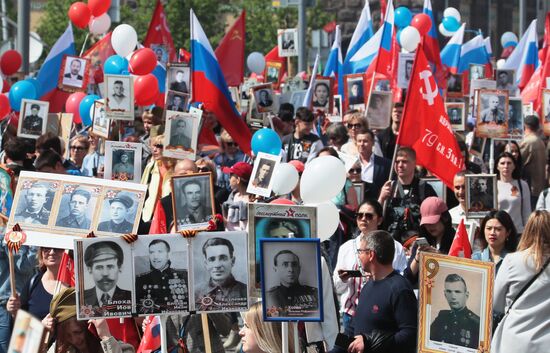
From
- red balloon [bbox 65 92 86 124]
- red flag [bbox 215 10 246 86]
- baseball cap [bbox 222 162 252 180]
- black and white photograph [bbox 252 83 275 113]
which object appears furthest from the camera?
red flag [bbox 215 10 246 86]

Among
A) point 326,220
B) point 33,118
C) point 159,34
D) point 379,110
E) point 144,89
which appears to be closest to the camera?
point 326,220

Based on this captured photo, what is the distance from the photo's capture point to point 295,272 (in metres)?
5.94

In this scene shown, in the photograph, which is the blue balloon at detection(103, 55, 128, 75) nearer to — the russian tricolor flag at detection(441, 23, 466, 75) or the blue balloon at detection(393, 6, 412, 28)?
the russian tricolor flag at detection(441, 23, 466, 75)

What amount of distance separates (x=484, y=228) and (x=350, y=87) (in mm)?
8342

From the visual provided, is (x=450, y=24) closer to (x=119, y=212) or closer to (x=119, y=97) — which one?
(x=119, y=97)

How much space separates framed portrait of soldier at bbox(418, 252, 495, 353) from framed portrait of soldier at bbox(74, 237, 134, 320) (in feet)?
4.78

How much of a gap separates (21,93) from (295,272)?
9.68m

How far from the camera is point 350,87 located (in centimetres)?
1590

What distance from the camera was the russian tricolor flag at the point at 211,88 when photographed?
12.5 meters

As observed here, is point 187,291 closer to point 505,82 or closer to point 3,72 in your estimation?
point 3,72

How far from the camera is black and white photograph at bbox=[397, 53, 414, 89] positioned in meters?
15.6

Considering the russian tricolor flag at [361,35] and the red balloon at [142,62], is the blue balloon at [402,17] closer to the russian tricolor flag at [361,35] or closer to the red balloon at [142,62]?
the russian tricolor flag at [361,35]

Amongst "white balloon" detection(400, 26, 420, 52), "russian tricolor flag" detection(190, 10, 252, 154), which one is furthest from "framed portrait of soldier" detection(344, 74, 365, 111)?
"russian tricolor flag" detection(190, 10, 252, 154)

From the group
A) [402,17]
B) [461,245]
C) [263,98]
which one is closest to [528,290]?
[461,245]
